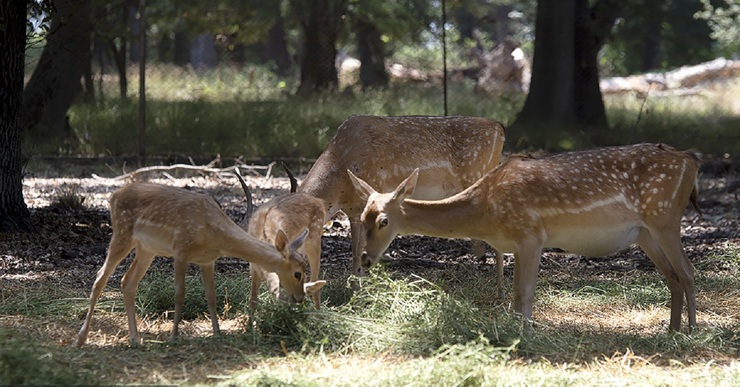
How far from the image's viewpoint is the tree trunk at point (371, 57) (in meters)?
24.3

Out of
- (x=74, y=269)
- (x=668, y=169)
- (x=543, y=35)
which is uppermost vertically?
(x=543, y=35)

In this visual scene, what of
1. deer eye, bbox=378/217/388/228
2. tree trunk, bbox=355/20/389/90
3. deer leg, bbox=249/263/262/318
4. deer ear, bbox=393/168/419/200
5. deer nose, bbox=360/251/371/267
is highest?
tree trunk, bbox=355/20/389/90

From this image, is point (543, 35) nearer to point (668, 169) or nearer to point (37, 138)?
point (37, 138)

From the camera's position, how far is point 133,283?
663 cm

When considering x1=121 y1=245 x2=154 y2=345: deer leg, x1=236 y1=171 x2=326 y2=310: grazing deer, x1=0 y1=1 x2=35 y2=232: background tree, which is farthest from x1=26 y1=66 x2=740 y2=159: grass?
x1=121 y1=245 x2=154 y2=345: deer leg

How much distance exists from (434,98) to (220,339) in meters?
13.6

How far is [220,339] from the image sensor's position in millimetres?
6273

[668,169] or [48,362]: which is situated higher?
[668,169]

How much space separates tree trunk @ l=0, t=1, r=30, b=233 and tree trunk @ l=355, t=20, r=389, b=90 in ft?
48.6

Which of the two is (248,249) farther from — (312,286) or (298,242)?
(312,286)

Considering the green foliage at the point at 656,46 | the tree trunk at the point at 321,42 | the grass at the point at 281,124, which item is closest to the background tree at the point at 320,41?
the tree trunk at the point at 321,42

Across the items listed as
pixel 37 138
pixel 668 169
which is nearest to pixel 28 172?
pixel 37 138

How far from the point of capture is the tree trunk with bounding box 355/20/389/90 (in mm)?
24284

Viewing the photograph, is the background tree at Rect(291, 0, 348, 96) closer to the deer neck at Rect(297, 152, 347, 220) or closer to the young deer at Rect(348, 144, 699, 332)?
the deer neck at Rect(297, 152, 347, 220)
